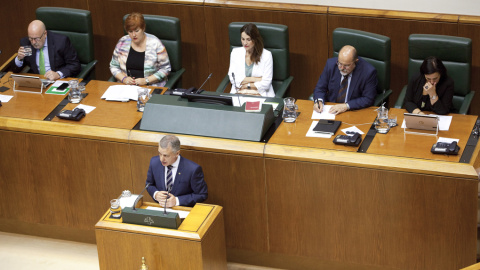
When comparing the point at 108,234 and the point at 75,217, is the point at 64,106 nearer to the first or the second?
the point at 75,217

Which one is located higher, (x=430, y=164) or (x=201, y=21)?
(x=201, y=21)

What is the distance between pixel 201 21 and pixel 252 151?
2004mm

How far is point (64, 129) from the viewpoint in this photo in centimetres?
506

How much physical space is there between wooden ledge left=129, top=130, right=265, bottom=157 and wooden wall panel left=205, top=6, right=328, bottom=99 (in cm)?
163

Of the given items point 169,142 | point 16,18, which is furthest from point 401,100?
point 16,18

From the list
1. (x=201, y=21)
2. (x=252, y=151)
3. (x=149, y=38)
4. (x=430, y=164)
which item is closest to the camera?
(x=430, y=164)

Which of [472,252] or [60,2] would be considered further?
[60,2]

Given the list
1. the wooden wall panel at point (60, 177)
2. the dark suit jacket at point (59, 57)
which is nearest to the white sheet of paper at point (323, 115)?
the wooden wall panel at point (60, 177)

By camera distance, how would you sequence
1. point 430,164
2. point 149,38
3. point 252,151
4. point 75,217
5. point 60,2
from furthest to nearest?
point 60,2 < point 149,38 < point 75,217 < point 252,151 < point 430,164

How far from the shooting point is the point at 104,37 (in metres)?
6.73

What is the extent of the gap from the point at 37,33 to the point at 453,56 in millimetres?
3006

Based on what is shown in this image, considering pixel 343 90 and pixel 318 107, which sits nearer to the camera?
pixel 318 107

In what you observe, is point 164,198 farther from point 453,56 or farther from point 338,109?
point 453,56

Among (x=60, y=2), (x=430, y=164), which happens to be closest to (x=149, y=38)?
(x=60, y=2)
